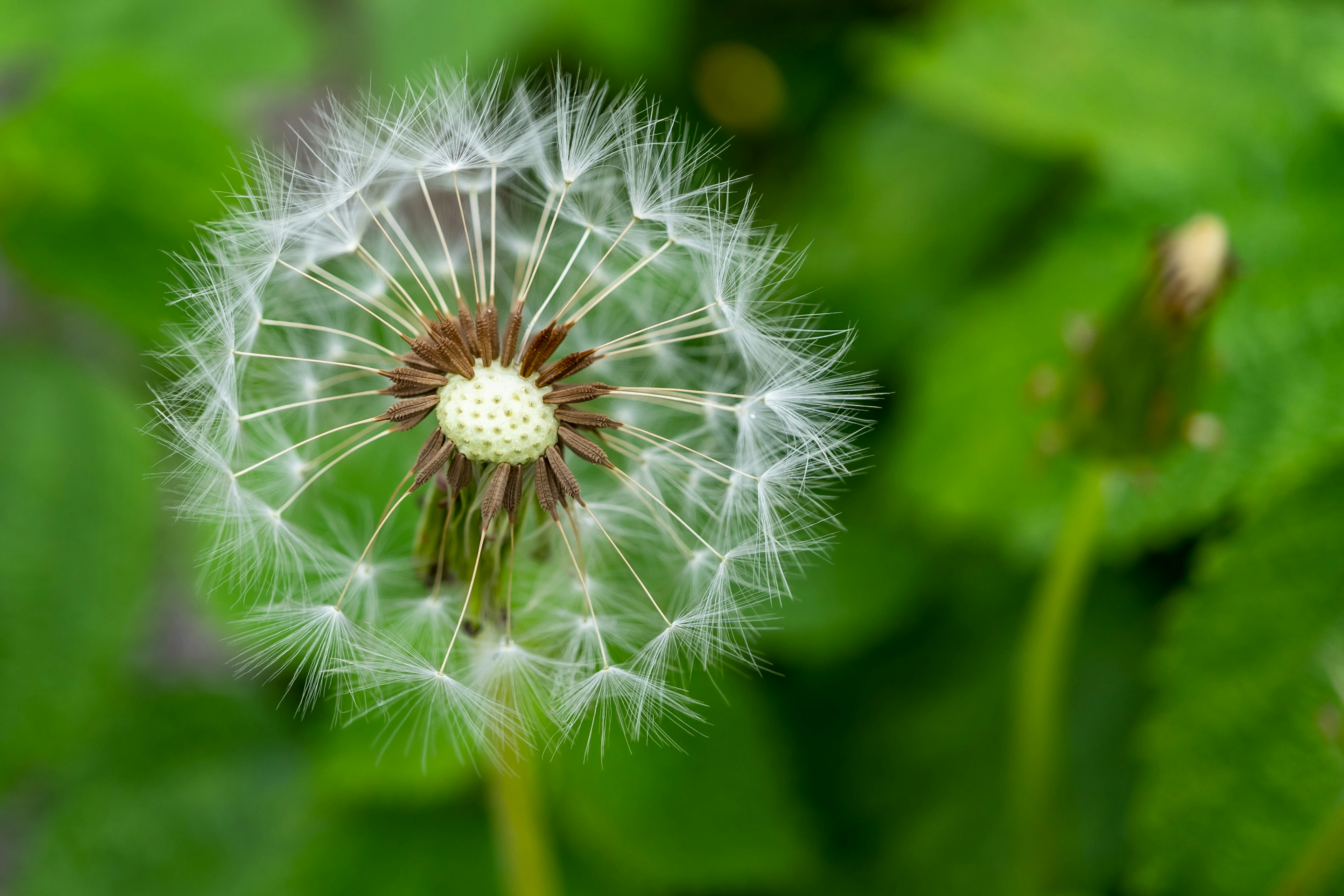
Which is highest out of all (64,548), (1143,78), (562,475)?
(1143,78)

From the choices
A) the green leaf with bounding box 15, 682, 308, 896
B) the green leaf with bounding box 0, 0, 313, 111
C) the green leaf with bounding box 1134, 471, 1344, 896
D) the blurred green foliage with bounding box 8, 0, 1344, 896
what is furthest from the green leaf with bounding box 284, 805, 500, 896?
the green leaf with bounding box 0, 0, 313, 111

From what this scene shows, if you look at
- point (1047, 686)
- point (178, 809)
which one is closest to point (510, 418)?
point (1047, 686)

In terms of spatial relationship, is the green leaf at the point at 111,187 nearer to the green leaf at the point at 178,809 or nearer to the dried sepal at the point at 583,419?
the green leaf at the point at 178,809

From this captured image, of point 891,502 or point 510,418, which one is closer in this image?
point 510,418

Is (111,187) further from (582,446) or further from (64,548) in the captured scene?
(582,446)

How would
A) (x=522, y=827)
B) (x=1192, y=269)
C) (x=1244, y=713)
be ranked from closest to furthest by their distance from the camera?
(x=1192, y=269) < (x=522, y=827) < (x=1244, y=713)

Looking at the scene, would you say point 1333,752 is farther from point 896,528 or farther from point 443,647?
point 443,647
